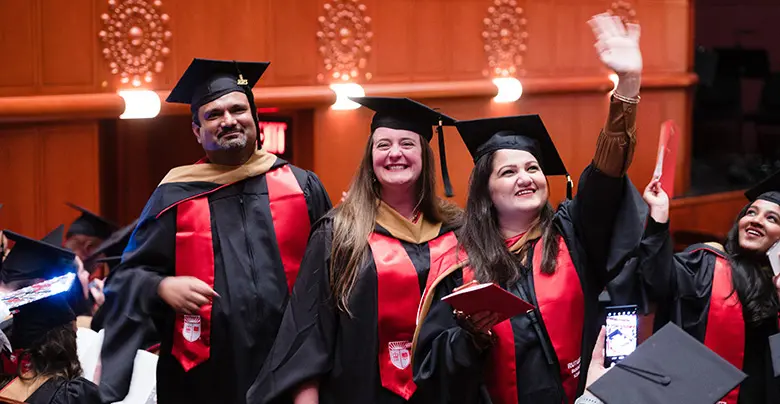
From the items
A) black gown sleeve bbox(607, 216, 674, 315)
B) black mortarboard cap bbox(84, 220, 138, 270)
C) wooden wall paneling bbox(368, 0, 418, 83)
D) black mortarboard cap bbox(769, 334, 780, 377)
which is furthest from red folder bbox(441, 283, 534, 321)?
wooden wall paneling bbox(368, 0, 418, 83)

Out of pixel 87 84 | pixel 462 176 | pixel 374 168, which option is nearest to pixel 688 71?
pixel 462 176

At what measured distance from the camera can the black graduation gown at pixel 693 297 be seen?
15.5 ft

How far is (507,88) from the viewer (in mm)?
9719

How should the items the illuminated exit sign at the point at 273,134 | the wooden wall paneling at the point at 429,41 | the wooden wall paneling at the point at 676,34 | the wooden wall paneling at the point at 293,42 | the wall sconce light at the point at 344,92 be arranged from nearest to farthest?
the wooden wall paneling at the point at 293,42 < the wall sconce light at the point at 344,92 < the illuminated exit sign at the point at 273,134 < the wooden wall paneling at the point at 429,41 < the wooden wall paneling at the point at 676,34

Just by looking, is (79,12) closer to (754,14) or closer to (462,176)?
(462,176)

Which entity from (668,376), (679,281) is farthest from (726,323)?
(668,376)

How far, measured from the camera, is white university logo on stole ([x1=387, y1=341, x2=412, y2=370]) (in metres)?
3.82

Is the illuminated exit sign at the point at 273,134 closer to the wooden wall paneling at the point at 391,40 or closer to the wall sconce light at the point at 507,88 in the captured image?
the wooden wall paneling at the point at 391,40

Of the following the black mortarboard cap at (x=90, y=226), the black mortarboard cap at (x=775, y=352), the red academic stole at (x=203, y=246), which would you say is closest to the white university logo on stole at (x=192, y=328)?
the red academic stole at (x=203, y=246)

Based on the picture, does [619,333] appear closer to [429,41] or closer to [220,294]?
[220,294]

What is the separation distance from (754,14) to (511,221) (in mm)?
11899

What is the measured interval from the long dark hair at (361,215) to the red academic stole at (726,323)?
1.62 m

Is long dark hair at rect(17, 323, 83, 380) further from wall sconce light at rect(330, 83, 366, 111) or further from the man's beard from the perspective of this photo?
wall sconce light at rect(330, 83, 366, 111)

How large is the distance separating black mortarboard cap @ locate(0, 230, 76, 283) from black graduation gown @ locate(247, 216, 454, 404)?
1.54 m
